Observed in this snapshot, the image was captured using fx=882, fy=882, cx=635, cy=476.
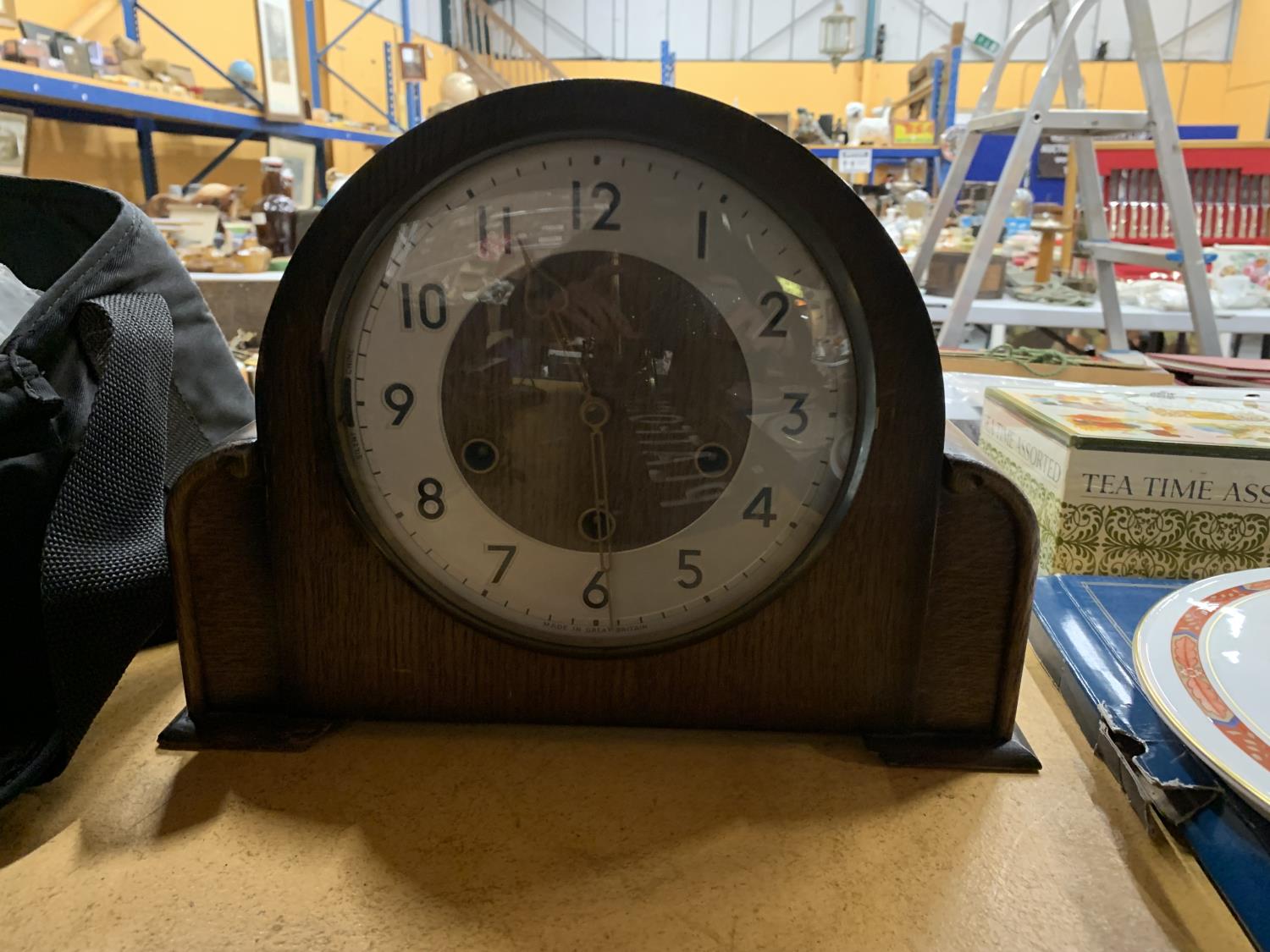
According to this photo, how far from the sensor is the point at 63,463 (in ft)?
1.76

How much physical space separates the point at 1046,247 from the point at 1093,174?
0.45 meters

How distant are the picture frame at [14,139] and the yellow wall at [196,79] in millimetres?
254

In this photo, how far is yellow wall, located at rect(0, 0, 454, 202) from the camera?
3170 mm

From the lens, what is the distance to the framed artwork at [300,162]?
3689mm

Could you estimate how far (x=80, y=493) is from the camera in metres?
0.52

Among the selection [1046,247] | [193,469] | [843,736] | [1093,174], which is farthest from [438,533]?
[1046,247]

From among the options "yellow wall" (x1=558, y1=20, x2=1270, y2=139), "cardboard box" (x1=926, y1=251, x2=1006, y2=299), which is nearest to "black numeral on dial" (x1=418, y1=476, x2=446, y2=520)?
"cardboard box" (x1=926, y1=251, x2=1006, y2=299)

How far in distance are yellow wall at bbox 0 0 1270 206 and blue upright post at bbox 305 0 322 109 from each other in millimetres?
119

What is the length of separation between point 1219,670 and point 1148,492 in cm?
23

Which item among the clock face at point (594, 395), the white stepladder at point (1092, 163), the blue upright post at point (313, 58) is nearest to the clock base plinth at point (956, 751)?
the clock face at point (594, 395)

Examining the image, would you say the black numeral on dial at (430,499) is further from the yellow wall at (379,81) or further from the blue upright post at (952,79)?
the blue upright post at (952,79)

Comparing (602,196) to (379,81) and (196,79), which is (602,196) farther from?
(379,81)

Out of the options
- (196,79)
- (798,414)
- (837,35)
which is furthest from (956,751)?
(837,35)

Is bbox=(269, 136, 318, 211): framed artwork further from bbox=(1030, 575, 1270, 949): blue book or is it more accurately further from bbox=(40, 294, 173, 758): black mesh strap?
bbox=(1030, 575, 1270, 949): blue book
